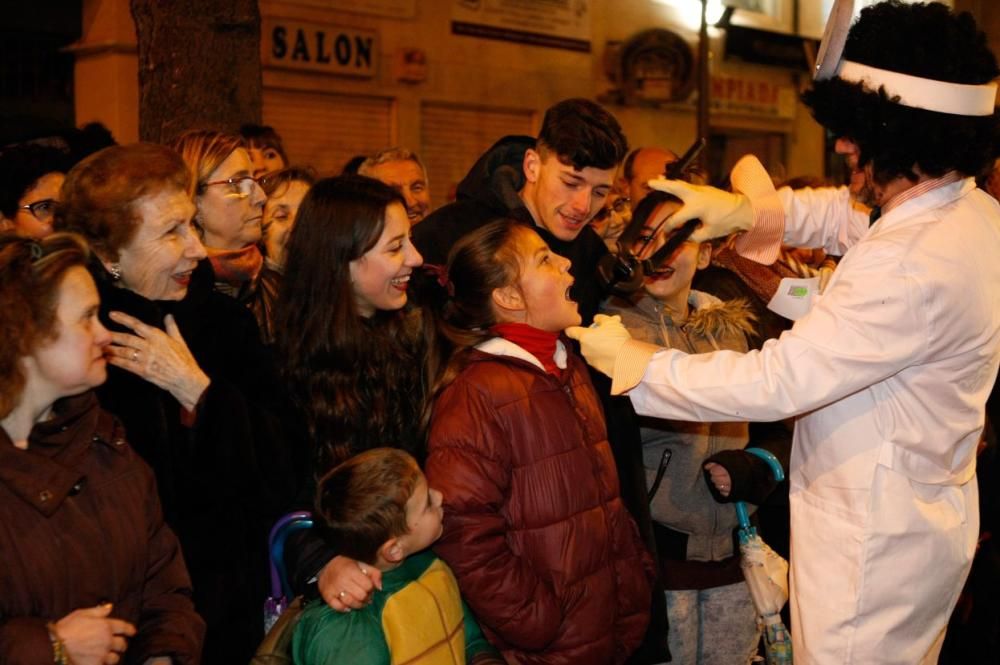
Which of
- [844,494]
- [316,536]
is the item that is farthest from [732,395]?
[316,536]

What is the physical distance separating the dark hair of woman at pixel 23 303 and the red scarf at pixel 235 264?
3.36ft

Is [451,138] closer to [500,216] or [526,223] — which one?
[500,216]

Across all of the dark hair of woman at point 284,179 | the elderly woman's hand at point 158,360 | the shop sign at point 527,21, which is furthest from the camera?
the shop sign at point 527,21

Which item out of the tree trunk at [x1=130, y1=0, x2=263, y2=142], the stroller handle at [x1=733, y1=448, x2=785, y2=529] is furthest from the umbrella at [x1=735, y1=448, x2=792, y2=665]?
the tree trunk at [x1=130, y1=0, x2=263, y2=142]

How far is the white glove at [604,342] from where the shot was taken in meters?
3.37

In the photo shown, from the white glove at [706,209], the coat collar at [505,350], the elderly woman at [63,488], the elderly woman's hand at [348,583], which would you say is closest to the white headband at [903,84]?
the white glove at [706,209]

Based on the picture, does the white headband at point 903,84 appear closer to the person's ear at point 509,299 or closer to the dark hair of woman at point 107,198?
the person's ear at point 509,299

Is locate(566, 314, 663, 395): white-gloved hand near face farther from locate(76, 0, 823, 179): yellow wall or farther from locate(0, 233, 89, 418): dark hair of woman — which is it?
locate(76, 0, 823, 179): yellow wall

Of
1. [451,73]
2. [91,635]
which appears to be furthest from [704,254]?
[451,73]

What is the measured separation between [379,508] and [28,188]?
1.68 meters

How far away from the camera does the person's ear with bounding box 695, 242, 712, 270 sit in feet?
15.1

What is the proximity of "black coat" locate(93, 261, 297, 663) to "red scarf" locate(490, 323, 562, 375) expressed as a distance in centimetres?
69

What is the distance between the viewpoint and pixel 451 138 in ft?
42.0

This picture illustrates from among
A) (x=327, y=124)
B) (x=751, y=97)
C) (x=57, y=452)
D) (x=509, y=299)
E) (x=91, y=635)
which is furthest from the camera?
(x=751, y=97)
